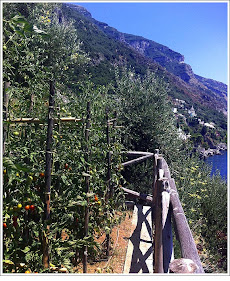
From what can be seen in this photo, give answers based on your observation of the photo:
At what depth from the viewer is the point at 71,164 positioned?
2191mm

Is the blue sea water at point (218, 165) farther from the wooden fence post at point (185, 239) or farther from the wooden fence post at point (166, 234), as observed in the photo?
the wooden fence post at point (185, 239)

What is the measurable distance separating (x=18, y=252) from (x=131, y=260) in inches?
87.0

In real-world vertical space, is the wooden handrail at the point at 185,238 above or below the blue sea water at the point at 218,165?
above

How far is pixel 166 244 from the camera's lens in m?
2.05

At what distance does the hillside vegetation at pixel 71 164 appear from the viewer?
5.17ft

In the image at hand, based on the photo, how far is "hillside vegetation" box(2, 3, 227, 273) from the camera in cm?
158

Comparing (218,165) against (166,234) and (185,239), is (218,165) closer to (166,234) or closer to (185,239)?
(166,234)

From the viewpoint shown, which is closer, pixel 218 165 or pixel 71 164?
pixel 71 164

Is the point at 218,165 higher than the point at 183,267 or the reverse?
the reverse

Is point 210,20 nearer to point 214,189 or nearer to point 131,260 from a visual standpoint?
point 131,260

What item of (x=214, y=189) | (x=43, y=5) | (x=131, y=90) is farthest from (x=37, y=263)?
(x=43, y=5)

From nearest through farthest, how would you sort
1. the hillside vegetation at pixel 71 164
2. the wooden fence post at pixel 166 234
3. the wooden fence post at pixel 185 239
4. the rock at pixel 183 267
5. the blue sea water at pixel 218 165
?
the rock at pixel 183 267
the wooden fence post at pixel 185 239
the hillside vegetation at pixel 71 164
the wooden fence post at pixel 166 234
the blue sea water at pixel 218 165

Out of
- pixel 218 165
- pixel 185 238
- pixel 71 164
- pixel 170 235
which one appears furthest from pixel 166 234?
pixel 218 165

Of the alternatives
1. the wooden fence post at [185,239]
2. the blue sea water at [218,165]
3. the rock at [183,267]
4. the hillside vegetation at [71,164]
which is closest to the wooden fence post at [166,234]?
the wooden fence post at [185,239]
